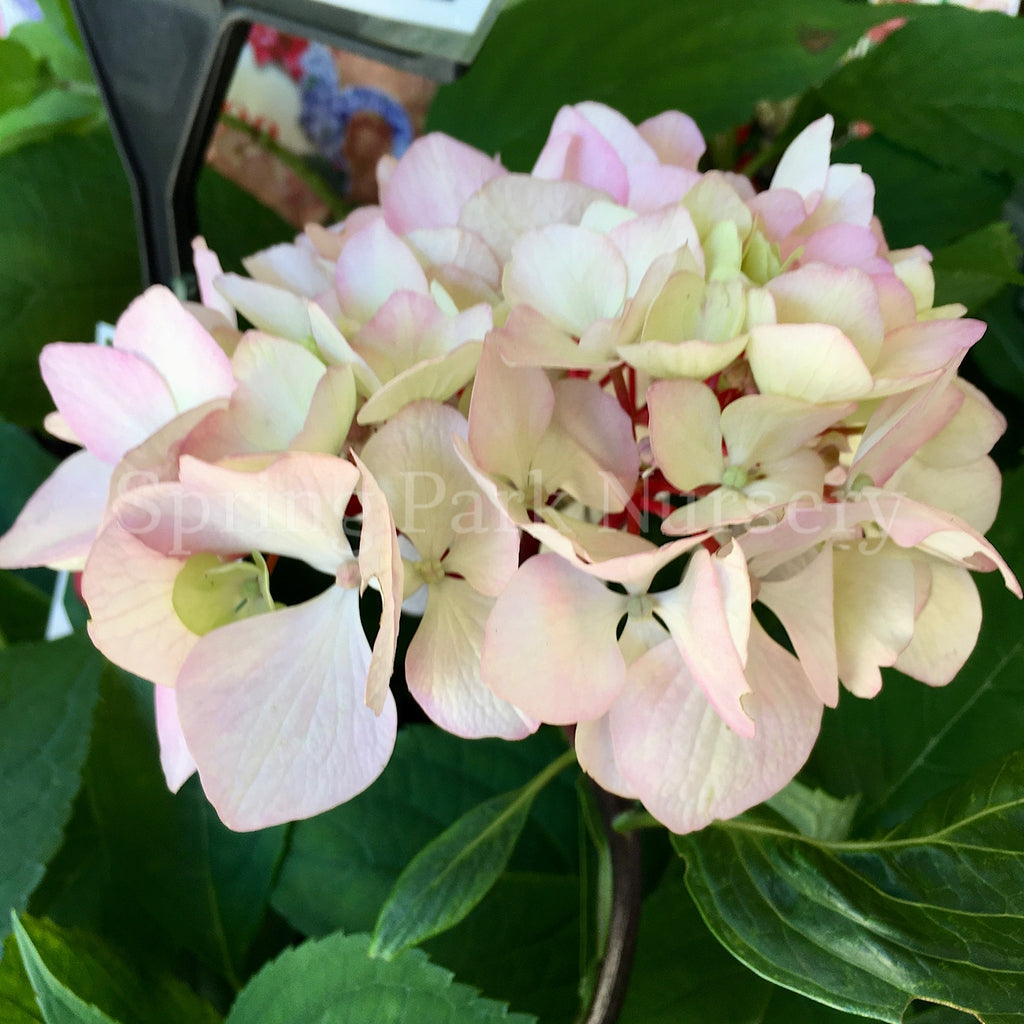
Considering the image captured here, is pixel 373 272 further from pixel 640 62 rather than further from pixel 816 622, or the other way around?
pixel 640 62

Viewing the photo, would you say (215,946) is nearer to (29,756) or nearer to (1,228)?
(29,756)

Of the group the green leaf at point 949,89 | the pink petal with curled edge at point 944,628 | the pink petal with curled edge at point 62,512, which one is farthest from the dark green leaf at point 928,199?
the pink petal with curled edge at point 62,512

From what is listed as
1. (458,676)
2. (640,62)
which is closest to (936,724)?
(458,676)

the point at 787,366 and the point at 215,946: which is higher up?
the point at 787,366

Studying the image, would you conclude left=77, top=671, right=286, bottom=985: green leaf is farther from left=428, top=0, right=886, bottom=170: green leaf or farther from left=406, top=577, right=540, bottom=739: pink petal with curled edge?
left=428, top=0, right=886, bottom=170: green leaf

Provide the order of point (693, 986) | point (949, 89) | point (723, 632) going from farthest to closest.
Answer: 1. point (949, 89)
2. point (693, 986)
3. point (723, 632)

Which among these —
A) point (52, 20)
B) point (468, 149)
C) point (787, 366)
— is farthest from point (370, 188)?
point (787, 366)
